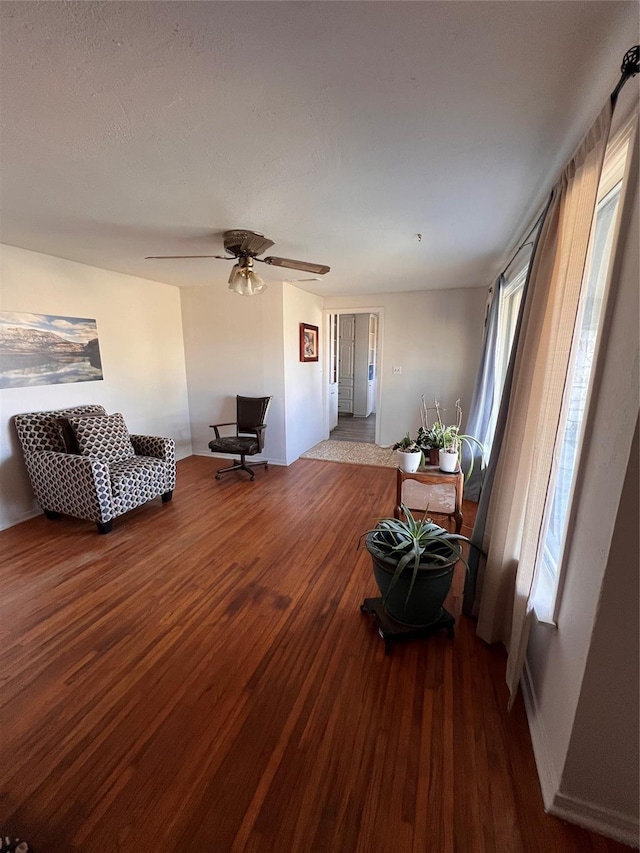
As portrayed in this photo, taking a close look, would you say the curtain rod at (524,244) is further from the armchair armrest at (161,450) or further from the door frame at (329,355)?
the armchair armrest at (161,450)

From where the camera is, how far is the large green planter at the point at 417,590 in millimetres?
1666

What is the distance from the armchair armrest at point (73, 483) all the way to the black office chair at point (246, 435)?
137cm

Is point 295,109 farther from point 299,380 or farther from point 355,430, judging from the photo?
point 355,430

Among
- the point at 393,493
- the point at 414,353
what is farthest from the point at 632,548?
the point at 414,353

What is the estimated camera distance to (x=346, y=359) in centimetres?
783

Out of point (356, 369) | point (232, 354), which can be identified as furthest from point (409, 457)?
point (356, 369)

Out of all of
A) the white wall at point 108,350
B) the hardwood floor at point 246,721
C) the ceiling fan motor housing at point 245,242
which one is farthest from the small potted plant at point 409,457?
the white wall at point 108,350

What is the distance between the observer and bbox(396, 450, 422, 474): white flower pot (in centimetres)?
267

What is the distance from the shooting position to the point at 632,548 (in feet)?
2.98

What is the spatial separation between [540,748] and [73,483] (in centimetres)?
329

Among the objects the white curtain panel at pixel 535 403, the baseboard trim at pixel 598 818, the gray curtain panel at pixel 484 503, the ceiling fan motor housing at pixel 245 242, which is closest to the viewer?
the baseboard trim at pixel 598 818

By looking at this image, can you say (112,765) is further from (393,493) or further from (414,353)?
(414,353)

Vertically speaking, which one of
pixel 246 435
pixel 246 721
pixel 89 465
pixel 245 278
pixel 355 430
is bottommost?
pixel 246 721

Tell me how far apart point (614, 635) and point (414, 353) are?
4.44 metres
